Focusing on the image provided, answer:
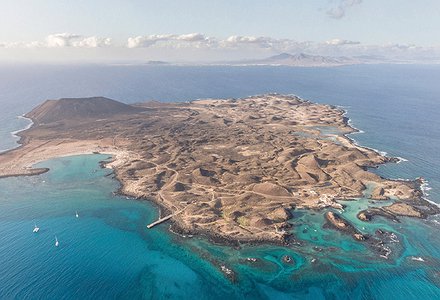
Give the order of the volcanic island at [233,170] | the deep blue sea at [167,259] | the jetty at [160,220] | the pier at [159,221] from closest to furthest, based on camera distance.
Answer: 1. the deep blue sea at [167,259]
2. the pier at [159,221]
3. the jetty at [160,220]
4. the volcanic island at [233,170]

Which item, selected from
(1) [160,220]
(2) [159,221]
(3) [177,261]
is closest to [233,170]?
(1) [160,220]

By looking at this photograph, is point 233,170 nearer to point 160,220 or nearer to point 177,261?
point 160,220

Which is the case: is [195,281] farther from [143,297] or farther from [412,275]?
[412,275]

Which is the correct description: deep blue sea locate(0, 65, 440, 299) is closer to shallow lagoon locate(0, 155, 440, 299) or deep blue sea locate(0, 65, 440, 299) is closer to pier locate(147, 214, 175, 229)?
shallow lagoon locate(0, 155, 440, 299)

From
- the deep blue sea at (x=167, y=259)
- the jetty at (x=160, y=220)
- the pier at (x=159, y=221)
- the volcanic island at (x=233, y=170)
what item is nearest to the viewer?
the deep blue sea at (x=167, y=259)

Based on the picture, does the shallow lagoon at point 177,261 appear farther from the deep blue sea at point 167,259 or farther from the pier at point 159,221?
the pier at point 159,221

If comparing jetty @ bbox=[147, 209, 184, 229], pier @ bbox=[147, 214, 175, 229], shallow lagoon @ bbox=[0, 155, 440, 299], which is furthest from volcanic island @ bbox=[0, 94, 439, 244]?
shallow lagoon @ bbox=[0, 155, 440, 299]

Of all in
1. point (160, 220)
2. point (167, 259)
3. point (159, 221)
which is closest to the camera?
point (167, 259)

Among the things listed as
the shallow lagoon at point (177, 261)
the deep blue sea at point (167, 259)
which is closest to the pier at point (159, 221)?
the shallow lagoon at point (177, 261)
